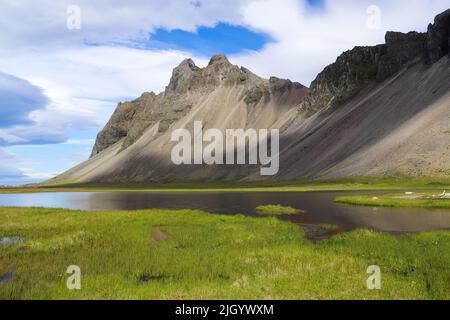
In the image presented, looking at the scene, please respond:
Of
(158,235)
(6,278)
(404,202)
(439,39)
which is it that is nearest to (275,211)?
(404,202)

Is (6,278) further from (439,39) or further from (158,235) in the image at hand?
(439,39)

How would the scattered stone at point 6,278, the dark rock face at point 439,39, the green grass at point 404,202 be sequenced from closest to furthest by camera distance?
the scattered stone at point 6,278
the green grass at point 404,202
the dark rock face at point 439,39

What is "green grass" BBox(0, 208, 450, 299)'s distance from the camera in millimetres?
17562

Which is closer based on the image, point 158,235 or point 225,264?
point 225,264

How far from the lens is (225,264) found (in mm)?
22797

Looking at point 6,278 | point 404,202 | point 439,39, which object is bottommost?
point 6,278

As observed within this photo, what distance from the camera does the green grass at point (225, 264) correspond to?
57.6ft

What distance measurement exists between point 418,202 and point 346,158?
8847cm

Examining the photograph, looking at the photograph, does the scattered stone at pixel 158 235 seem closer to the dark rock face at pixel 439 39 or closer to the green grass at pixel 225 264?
the green grass at pixel 225 264

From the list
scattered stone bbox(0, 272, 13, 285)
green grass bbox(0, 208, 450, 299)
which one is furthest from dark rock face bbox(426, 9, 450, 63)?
scattered stone bbox(0, 272, 13, 285)

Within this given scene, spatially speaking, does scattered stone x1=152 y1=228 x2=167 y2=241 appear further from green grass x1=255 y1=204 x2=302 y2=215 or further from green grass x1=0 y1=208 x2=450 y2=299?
green grass x1=255 y1=204 x2=302 y2=215

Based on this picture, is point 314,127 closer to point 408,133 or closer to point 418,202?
point 408,133

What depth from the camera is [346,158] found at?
145625 millimetres

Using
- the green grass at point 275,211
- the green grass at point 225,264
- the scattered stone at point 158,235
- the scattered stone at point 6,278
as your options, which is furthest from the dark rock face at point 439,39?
the scattered stone at point 6,278
